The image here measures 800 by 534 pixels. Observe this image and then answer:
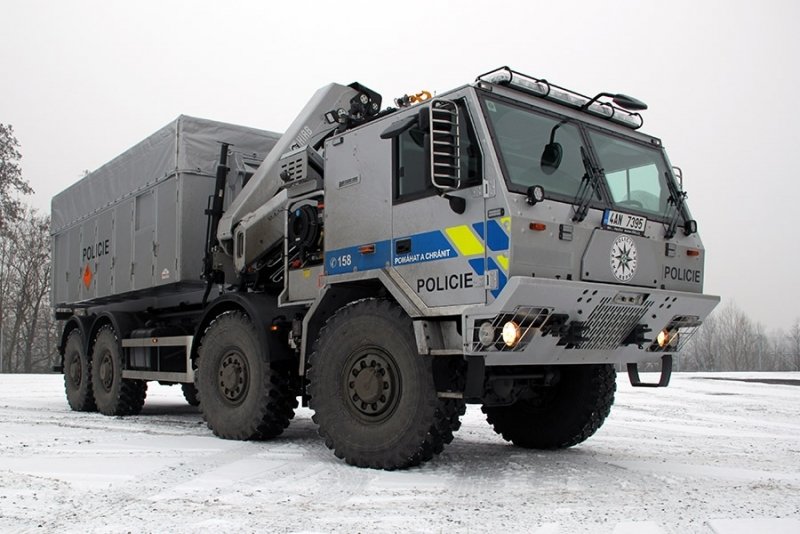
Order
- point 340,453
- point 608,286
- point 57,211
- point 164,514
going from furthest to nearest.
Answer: point 57,211, point 340,453, point 608,286, point 164,514

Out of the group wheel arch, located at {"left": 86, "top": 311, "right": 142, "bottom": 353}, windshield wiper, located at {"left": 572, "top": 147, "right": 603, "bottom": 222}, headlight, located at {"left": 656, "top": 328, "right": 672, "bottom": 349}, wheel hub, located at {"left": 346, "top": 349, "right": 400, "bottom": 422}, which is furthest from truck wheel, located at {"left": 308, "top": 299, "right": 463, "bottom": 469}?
wheel arch, located at {"left": 86, "top": 311, "right": 142, "bottom": 353}

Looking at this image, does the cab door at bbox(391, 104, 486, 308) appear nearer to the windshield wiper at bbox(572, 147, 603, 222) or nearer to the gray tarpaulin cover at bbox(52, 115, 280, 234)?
the windshield wiper at bbox(572, 147, 603, 222)

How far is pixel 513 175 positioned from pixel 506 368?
72.5 inches

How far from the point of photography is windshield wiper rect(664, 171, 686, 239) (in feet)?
21.7

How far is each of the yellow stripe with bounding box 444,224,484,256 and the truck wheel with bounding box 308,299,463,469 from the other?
29.2 inches

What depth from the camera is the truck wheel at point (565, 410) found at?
7.52 m

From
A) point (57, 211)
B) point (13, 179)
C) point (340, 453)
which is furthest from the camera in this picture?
point (13, 179)

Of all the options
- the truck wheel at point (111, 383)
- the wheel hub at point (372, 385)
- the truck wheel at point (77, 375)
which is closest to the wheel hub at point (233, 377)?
the wheel hub at point (372, 385)

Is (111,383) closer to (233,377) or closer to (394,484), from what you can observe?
(233,377)

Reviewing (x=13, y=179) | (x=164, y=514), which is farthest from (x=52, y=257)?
(x=13, y=179)

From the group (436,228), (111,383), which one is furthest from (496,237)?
(111,383)

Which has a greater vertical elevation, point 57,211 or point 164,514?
point 57,211

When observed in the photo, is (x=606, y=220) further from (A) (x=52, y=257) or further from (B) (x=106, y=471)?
(A) (x=52, y=257)

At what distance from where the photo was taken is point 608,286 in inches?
232
